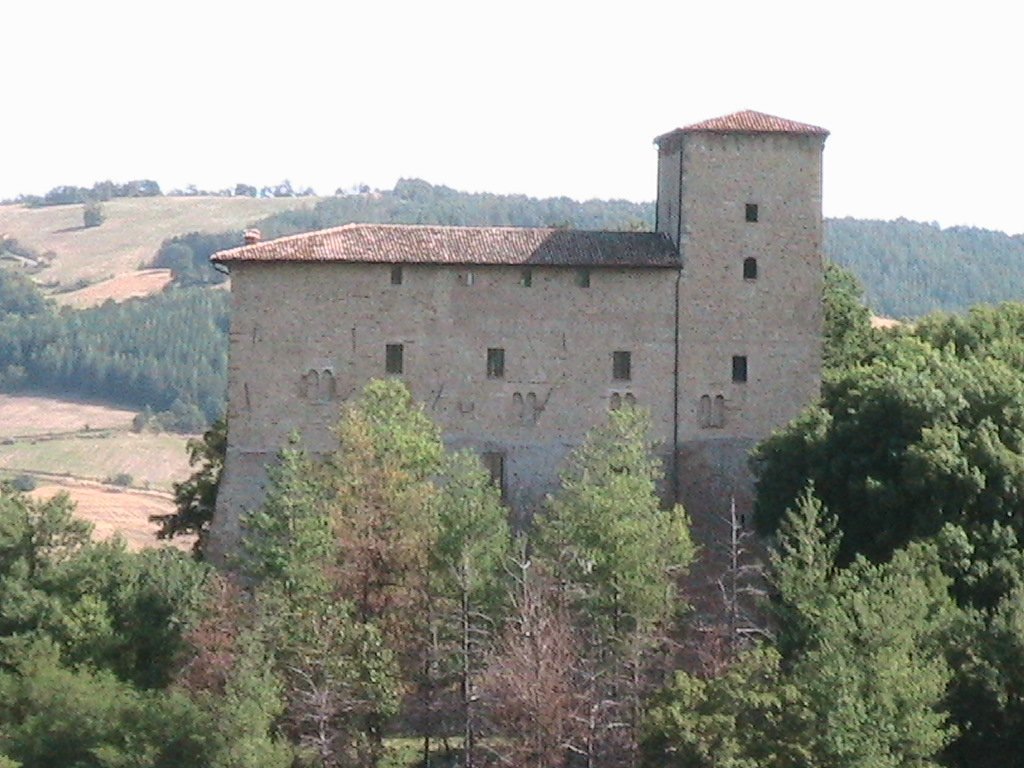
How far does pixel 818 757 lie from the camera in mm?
32312

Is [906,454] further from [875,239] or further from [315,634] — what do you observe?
[875,239]

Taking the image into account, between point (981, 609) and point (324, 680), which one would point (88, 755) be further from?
point (981, 609)

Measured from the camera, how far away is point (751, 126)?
44.7 m

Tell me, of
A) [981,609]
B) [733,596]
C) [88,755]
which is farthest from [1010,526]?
[88,755]

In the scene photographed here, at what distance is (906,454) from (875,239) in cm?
13534

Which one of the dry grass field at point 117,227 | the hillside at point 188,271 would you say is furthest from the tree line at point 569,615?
the dry grass field at point 117,227

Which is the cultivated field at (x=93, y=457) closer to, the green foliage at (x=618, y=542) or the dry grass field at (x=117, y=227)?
the dry grass field at (x=117, y=227)

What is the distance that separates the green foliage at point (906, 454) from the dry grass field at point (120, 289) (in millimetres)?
101733

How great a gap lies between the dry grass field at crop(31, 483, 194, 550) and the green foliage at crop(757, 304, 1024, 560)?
44603 millimetres

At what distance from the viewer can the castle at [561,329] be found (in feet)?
144

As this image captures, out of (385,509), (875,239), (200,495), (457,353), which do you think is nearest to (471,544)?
(385,509)

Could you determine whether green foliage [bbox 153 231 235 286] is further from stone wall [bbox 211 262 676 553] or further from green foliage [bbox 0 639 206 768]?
green foliage [bbox 0 639 206 768]

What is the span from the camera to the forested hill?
155000 mm

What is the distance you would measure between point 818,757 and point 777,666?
1.91 metres
